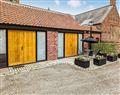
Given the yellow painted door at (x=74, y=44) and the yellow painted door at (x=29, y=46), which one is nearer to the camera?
the yellow painted door at (x=29, y=46)

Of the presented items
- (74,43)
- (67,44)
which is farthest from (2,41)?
(74,43)

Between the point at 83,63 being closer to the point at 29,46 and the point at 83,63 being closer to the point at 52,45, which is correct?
the point at 52,45

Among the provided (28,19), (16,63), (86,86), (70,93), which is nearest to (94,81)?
(86,86)

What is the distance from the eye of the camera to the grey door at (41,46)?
12.1m

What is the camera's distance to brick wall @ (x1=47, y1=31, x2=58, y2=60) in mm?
12794

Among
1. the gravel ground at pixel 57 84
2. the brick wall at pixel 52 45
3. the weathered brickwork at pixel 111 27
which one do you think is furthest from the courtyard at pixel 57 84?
the weathered brickwork at pixel 111 27

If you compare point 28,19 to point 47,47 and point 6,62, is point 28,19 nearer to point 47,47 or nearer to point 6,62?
point 47,47

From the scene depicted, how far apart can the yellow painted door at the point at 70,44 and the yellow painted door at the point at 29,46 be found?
160 inches

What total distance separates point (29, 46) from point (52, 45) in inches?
99.4

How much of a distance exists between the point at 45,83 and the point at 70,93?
1741mm

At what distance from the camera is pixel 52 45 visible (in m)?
13.1

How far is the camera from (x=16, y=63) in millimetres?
10625

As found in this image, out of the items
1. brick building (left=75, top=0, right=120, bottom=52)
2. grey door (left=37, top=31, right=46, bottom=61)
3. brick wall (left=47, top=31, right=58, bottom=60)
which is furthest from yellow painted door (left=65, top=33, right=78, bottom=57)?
brick building (left=75, top=0, right=120, bottom=52)

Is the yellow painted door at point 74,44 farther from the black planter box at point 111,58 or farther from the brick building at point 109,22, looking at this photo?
the brick building at point 109,22
